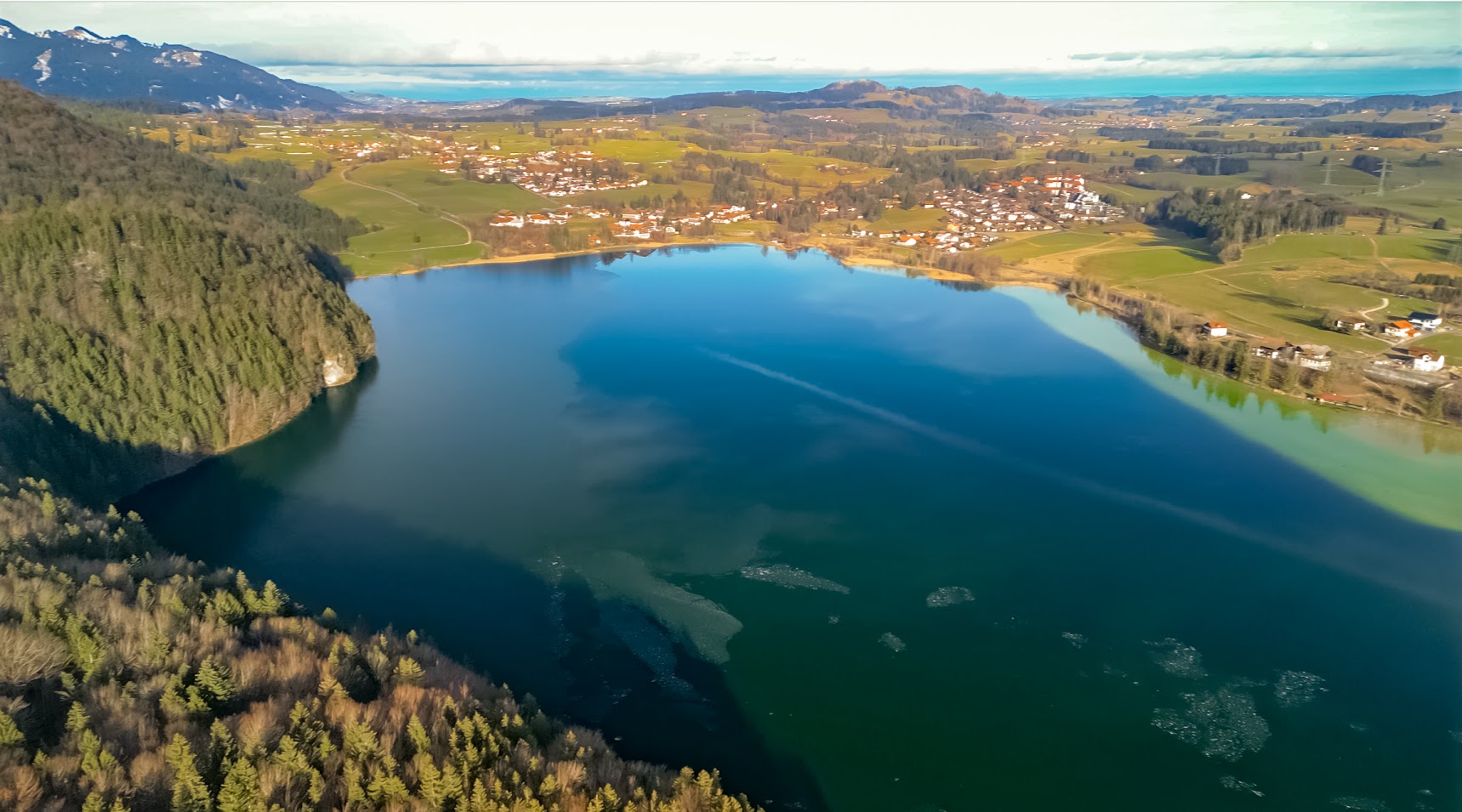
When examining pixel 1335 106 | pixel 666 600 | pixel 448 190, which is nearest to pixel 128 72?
pixel 448 190

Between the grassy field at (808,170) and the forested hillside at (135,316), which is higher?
the grassy field at (808,170)

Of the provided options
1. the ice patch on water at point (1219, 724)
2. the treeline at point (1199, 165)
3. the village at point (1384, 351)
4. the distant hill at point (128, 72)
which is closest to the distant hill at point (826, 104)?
the distant hill at point (128, 72)

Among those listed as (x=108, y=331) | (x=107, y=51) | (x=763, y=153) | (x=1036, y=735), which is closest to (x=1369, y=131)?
(x=763, y=153)

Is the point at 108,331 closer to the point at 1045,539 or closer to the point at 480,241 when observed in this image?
the point at 1045,539

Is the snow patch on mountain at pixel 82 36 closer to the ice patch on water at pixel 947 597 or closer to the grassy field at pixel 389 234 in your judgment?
the grassy field at pixel 389 234

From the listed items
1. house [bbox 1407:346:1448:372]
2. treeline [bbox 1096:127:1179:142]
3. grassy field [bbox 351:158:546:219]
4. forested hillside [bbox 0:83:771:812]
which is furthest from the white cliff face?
treeline [bbox 1096:127:1179:142]

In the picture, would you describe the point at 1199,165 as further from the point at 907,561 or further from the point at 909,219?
the point at 907,561
